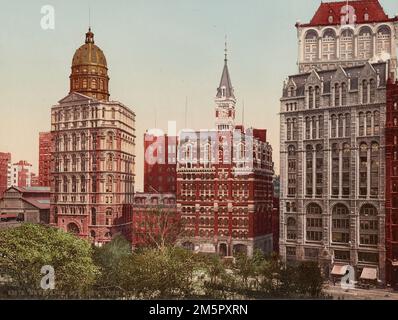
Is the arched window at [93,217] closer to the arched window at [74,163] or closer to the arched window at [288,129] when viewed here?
the arched window at [74,163]

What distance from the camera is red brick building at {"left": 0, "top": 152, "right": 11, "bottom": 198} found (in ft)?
166

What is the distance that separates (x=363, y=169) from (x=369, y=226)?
5235 millimetres

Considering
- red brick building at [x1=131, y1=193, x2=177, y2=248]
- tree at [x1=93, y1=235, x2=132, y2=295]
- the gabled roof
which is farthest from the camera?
red brick building at [x1=131, y1=193, x2=177, y2=248]

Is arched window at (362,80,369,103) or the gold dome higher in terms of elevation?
the gold dome

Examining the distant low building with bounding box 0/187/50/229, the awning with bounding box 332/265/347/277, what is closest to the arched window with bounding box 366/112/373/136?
the awning with bounding box 332/265/347/277

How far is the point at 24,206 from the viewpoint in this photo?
58.1 metres

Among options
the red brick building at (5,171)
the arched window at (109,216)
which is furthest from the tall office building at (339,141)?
the red brick building at (5,171)

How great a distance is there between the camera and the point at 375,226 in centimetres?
5184

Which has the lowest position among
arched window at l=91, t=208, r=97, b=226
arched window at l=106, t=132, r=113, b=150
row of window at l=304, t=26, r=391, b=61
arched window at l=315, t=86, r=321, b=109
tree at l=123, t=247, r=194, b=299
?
tree at l=123, t=247, r=194, b=299

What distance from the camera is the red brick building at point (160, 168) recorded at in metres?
55.8

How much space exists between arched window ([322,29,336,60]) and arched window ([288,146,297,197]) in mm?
9363

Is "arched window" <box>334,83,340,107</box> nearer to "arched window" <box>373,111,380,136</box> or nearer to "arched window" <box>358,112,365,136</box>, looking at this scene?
"arched window" <box>358,112,365,136</box>

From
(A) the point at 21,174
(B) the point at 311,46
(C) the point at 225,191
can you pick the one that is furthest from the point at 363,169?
(A) the point at 21,174
